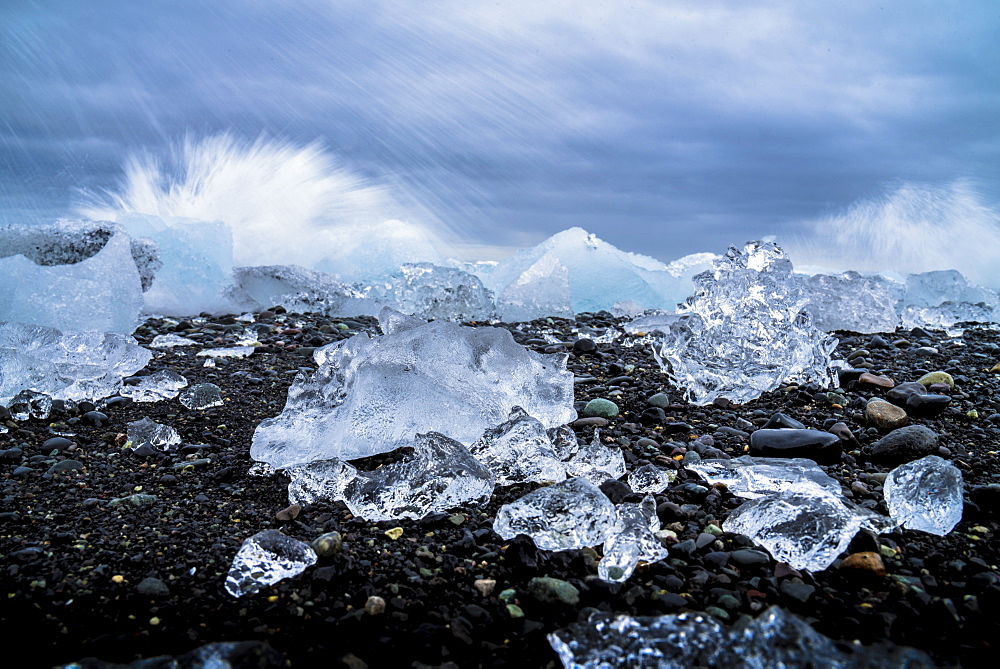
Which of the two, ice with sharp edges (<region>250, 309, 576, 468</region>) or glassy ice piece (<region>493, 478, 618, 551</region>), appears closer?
glassy ice piece (<region>493, 478, 618, 551</region>)

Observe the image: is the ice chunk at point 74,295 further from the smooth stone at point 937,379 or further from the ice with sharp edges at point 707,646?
the smooth stone at point 937,379

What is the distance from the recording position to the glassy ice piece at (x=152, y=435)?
123 inches

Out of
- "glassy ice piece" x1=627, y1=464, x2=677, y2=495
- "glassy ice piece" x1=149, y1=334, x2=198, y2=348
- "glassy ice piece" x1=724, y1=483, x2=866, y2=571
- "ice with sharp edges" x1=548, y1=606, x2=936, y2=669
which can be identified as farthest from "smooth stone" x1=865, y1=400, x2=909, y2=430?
"glassy ice piece" x1=149, y1=334, x2=198, y2=348

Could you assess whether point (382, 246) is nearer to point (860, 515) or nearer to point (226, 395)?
point (226, 395)

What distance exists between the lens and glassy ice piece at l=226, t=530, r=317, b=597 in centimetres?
199

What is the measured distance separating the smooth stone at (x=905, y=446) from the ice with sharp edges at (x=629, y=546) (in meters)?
1.15

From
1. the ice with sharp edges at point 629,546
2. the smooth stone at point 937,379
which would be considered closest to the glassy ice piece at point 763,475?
the ice with sharp edges at point 629,546

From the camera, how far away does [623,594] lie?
6.49 feet

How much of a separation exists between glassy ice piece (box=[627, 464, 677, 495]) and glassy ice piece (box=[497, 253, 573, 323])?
434 cm

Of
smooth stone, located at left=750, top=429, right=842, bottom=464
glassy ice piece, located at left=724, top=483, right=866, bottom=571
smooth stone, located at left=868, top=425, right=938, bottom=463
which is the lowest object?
glassy ice piece, located at left=724, top=483, right=866, bottom=571

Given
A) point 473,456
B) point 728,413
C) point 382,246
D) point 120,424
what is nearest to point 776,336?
point 728,413

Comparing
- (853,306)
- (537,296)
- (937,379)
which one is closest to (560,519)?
(937,379)

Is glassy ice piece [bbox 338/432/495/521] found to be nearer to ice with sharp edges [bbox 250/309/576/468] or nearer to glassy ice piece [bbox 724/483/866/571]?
ice with sharp edges [bbox 250/309/576/468]

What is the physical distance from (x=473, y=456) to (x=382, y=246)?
23.9ft
